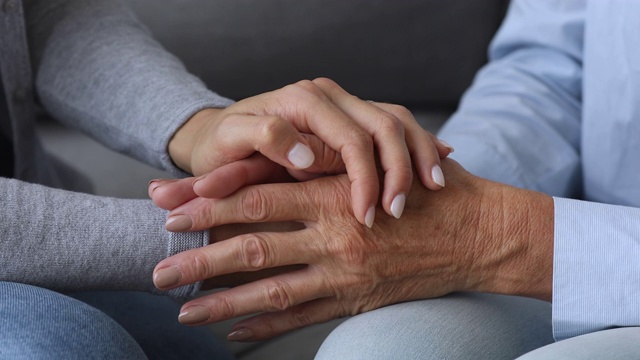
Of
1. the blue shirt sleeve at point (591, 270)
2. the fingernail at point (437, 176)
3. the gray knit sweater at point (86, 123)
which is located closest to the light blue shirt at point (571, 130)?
the blue shirt sleeve at point (591, 270)

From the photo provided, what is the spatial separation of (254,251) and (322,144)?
117 millimetres

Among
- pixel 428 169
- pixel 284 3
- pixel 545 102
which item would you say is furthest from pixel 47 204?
pixel 284 3

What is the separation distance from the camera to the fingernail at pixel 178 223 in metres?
0.70

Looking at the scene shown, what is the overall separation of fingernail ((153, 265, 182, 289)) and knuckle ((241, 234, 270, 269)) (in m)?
0.06

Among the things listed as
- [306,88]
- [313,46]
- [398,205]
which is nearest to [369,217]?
[398,205]

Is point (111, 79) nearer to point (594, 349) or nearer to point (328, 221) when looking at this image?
point (328, 221)

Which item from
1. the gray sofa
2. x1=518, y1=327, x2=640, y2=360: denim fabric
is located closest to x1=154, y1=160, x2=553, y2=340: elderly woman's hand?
x1=518, y1=327, x2=640, y2=360: denim fabric

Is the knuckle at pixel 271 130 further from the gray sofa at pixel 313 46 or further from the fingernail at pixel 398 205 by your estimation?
the gray sofa at pixel 313 46

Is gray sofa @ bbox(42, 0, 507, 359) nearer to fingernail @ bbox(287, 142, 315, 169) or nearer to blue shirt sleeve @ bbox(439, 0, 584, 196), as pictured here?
blue shirt sleeve @ bbox(439, 0, 584, 196)

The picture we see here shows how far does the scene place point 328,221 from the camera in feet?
2.37

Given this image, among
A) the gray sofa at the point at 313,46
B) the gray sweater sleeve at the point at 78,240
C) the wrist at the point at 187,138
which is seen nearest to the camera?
the gray sweater sleeve at the point at 78,240

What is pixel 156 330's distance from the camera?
84cm

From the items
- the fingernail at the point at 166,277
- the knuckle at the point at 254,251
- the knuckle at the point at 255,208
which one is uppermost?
the knuckle at the point at 255,208

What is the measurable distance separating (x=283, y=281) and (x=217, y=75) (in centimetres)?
76
